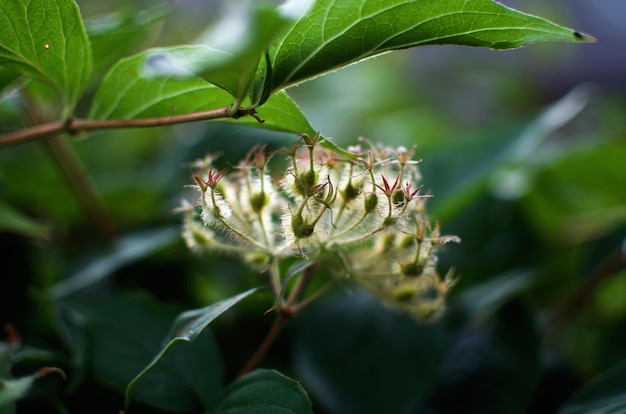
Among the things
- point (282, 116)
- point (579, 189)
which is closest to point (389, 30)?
point (282, 116)

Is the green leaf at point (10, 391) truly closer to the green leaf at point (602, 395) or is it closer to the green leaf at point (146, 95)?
the green leaf at point (146, 95)

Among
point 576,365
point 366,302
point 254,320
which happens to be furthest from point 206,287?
point 576,365

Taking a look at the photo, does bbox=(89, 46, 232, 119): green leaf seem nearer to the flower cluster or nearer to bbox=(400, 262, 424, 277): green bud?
the flower cluster

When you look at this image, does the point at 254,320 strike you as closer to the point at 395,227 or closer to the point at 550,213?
the point at 395,227

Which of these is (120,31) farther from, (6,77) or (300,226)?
(300,226)

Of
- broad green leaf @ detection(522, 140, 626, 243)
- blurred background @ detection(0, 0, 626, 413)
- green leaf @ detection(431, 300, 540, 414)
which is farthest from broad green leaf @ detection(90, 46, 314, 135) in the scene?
broad green leaf @ detection(522, 140, 626, 243)
